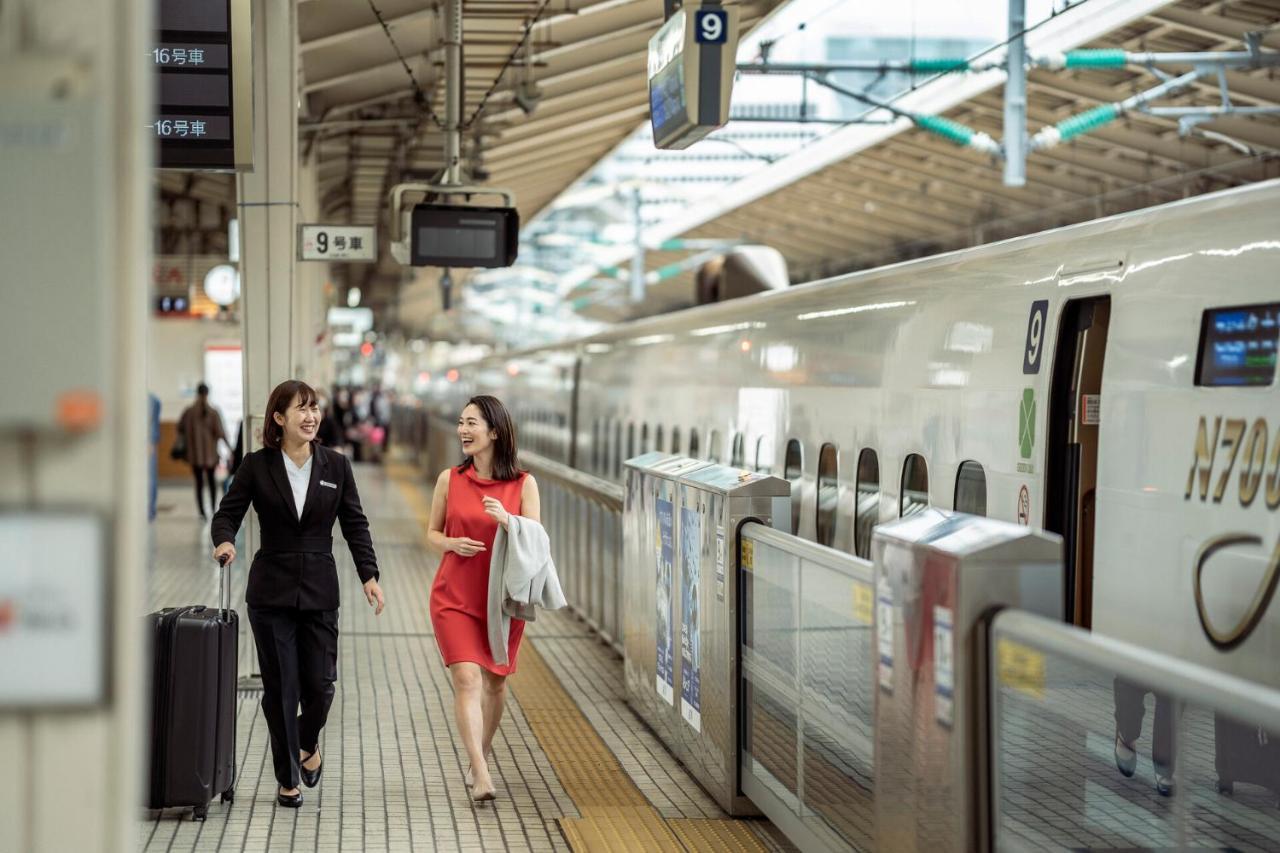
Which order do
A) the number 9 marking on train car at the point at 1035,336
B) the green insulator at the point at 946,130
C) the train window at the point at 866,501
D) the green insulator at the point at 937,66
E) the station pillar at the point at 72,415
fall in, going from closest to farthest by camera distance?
the station pillar at the point at 72,415 → the number 9 marking on train car at the point at 1035,336 → the train window at the point at 866,501 → the green insulator at the point at 937,66 → the green insulator at the point at 946,130

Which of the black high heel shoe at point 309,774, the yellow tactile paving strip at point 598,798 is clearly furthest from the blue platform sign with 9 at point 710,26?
the black high heel shoe at point 309,774

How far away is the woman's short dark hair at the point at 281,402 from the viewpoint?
6773 mm

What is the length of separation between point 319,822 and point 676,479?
2.32 meters

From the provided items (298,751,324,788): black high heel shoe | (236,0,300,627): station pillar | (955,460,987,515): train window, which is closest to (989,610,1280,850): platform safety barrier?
(955,460,987,515): train window

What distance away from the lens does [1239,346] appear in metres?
5.43

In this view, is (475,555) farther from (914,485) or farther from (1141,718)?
(1141,718)

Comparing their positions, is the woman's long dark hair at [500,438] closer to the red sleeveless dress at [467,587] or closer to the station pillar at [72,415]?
the red sleeveless dress at [467,587]

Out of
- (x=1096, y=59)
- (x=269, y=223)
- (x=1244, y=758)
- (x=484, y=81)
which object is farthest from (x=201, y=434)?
(x=1244, y=758)

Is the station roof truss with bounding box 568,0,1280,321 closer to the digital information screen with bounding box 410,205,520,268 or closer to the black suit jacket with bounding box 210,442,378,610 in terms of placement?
the digital information screen with bounding box 410,205,520,268

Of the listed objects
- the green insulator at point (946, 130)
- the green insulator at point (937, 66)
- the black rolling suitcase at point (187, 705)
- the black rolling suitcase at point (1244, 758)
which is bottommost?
the black rolling suitcase at point (187, 705)

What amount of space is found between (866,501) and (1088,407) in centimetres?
262

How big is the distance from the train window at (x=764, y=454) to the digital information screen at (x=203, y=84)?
14.5 ft

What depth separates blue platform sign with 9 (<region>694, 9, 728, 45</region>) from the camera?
7078 millimetres

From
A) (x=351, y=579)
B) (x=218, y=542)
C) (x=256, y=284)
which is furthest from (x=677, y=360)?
(x=218, y=542)
